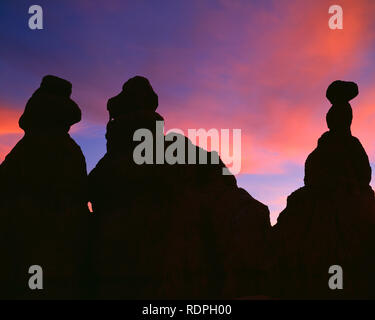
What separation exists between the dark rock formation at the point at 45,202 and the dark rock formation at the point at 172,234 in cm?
197

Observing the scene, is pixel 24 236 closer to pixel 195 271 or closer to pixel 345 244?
pixel 195 271

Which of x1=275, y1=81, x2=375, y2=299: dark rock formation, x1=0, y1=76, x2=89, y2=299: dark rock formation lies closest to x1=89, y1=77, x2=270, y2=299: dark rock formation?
x1=0, y1=76, x2=89, y2=299: dark rock formation

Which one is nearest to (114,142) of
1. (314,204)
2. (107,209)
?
(107,209)

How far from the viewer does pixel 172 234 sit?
99.0ft

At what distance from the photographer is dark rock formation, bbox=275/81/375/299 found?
26016 mm

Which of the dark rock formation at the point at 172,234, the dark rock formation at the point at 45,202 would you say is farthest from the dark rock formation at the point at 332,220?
the dark rock formation at the point at 45,202

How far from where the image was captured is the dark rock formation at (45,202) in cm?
2842

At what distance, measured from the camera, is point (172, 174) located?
32188mm

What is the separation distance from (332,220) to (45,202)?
2027 centimetres

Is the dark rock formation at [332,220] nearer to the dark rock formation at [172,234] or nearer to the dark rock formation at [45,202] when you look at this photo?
the dark rock formation at [172,234]

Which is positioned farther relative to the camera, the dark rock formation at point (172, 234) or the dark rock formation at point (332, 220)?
the dark rock formation at point (172, 234)
